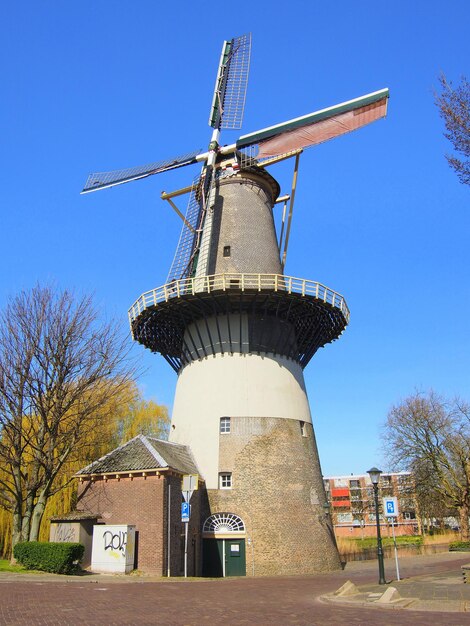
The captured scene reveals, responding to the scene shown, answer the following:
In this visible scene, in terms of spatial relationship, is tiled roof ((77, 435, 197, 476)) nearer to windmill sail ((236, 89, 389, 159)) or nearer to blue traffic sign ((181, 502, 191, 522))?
blue traffic sign ((181, 502, 191, 522))

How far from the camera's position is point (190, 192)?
29828 mm

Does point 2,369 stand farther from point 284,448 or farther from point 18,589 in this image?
point 284,448

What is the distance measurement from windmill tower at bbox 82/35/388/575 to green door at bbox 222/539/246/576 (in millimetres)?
55

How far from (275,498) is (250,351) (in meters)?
6.50

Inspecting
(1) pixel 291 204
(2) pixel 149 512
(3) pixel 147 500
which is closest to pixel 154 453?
(3) pixel 147 500

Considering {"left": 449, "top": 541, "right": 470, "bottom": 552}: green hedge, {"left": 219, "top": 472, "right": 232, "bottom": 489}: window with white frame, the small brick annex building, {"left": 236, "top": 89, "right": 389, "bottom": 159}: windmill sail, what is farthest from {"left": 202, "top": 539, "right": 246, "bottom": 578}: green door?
{"left": 449, "top": 541, "right": 470, "bottom": 552}: green hedge

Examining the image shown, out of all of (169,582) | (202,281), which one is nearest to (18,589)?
(169,582)

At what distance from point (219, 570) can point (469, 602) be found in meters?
12.9

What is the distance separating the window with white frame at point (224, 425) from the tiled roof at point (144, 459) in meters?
1.94

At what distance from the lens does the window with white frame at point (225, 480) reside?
23.2 m

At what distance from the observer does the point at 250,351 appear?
24953 millimetres

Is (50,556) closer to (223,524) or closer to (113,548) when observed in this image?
(113,548)

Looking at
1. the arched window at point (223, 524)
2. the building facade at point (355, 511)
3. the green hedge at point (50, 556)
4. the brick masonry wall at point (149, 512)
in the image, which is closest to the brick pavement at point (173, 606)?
the green hedge at point (50, 556)

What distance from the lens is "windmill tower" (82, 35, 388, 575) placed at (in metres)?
22.7
